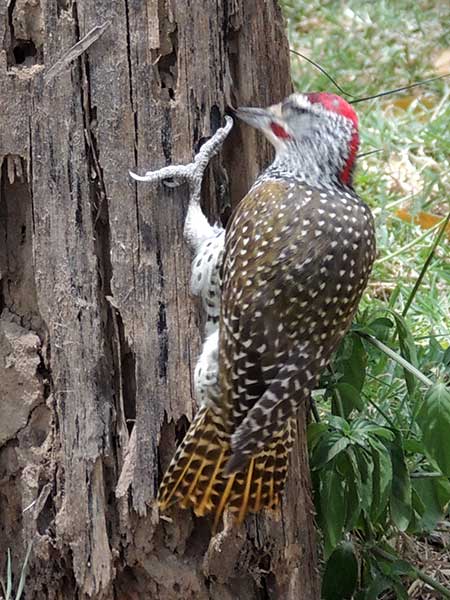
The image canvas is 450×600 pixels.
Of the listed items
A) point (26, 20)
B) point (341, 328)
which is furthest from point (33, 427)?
point (26, 20)

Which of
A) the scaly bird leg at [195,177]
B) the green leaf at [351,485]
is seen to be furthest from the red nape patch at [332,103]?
the green leaf at [351,485]

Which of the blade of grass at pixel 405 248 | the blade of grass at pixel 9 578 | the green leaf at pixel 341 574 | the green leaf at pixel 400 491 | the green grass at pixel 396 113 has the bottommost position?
the green leaf at pixel 341 574

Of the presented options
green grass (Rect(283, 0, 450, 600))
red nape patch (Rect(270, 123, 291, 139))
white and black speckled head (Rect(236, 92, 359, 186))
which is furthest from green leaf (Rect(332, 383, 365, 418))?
red nape patch (Rect(270, 123, 291, 139))

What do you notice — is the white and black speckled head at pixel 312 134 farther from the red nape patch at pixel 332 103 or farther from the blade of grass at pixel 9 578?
the blade of grass at pixel 9 578

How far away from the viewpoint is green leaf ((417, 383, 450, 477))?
3.30 m

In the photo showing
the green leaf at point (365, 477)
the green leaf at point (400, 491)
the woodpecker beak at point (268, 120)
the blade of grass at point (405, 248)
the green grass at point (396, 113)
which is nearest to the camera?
the woodpecker beak at point (268, 120)

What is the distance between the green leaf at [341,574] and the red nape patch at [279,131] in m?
1.37

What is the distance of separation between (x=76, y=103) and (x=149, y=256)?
0.48m

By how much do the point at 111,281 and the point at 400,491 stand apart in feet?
3.68

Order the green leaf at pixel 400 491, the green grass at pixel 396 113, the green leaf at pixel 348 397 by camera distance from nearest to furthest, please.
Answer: the green leaf at pixel 400 491, the green leaf at pixel 348 397, the green grass at pixel 396 113

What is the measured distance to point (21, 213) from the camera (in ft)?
10.9

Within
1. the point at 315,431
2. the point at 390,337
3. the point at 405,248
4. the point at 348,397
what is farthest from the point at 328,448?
the point at 405,248

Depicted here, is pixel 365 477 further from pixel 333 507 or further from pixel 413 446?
pixel 413 446

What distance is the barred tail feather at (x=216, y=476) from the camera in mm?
3305
